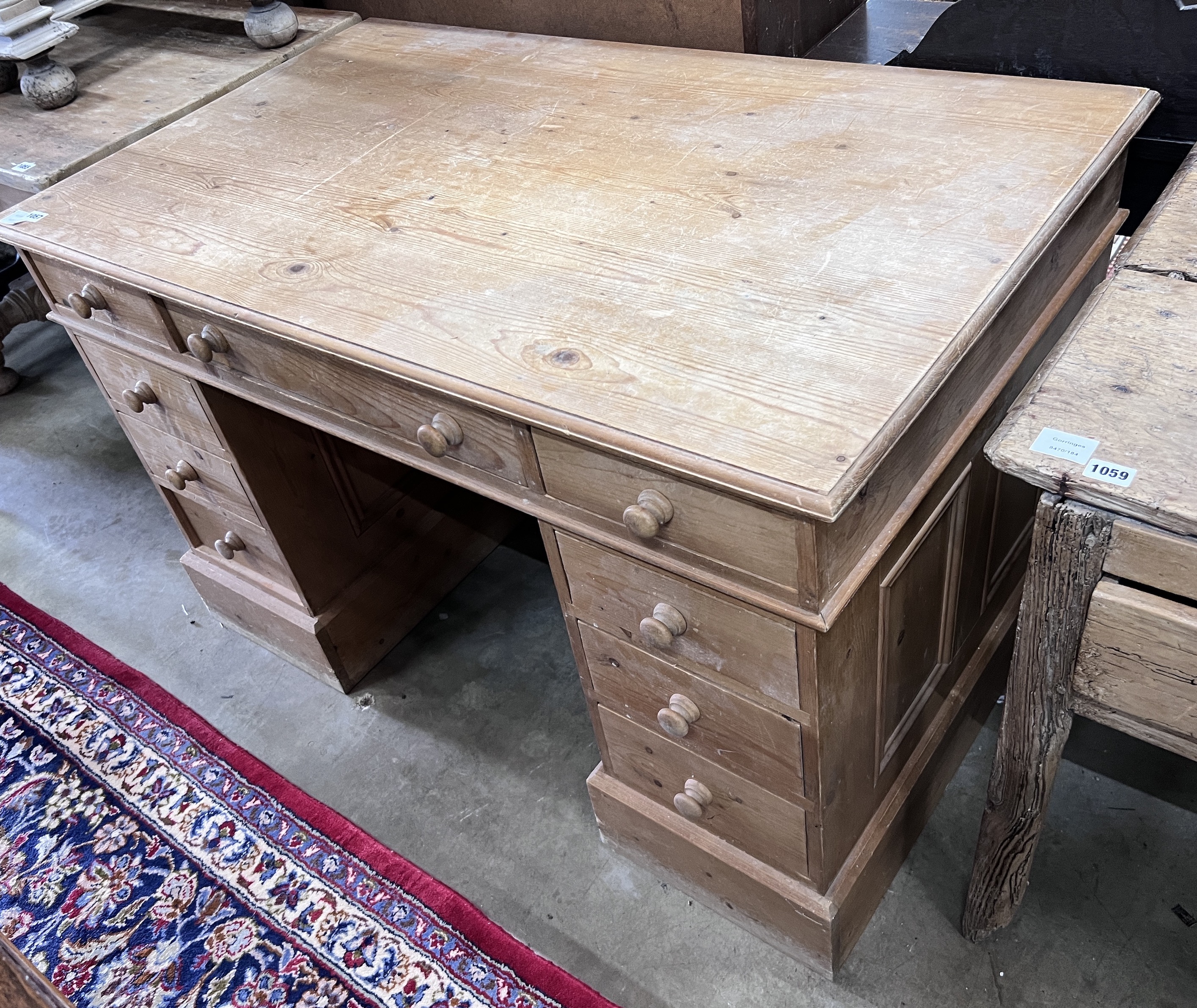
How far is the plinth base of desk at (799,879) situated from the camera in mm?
1222

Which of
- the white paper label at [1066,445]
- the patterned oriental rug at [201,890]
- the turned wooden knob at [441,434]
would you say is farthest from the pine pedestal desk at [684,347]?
the patterned oriental rug at [201,890]

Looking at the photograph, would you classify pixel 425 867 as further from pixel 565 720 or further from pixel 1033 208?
pixel 1033 208

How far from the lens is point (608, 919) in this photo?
54.6 inches

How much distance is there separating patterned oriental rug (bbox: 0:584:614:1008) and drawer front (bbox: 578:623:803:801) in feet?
1.34

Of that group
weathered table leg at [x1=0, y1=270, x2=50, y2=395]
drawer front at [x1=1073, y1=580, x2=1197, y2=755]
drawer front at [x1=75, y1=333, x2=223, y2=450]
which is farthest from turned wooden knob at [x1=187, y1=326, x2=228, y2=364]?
A: weathered table leg at [x1=0, y1=270, x2=50, y2=395]

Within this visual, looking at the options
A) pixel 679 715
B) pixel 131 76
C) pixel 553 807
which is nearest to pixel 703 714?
pixel 679 715

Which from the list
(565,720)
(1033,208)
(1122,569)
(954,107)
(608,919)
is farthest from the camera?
(565,720)

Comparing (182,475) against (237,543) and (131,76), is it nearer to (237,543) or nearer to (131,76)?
(237,543)

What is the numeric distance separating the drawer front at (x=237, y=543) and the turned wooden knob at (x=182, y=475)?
0.18 ft

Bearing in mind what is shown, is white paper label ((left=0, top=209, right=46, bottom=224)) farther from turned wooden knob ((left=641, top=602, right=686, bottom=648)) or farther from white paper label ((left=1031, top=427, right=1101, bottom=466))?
white paper label ((left=1031, top=427, right=1101, bottom=466))

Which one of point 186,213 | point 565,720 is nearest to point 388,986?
point 565,720

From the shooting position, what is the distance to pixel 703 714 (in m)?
1.10

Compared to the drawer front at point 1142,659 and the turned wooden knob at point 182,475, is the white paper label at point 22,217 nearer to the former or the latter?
the turned wooden knob at point 182,475

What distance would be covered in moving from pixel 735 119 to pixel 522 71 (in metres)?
0.41
